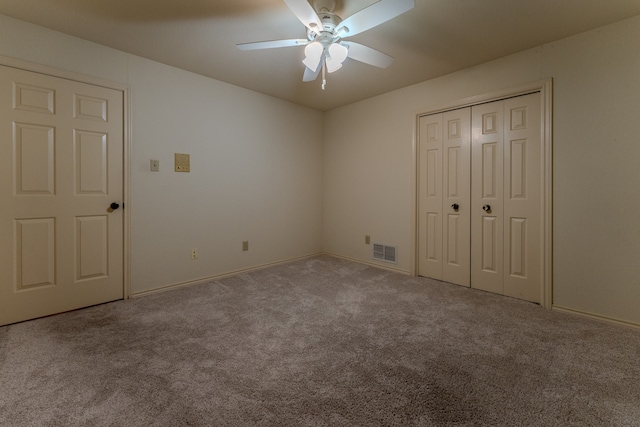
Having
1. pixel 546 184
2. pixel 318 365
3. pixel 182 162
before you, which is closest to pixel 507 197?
pixel 546 184

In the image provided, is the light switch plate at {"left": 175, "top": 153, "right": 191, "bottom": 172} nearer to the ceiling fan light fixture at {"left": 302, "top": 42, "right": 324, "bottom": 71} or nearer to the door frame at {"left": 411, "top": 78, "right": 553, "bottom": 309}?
the ceiling fan light fixture at {"left": 302, "top": 42, "right": 324, "bottom": 71}

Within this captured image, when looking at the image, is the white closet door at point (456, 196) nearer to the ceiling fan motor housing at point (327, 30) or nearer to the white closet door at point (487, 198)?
the white closet door at point (487, 198)

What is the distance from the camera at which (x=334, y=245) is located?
454cm

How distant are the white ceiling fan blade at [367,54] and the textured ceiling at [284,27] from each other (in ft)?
0.80

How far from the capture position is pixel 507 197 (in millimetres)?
2826

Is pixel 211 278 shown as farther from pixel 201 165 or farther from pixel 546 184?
pixel 546 184

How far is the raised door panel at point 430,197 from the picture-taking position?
3.33 m

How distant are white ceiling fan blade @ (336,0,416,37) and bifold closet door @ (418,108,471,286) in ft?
5.79

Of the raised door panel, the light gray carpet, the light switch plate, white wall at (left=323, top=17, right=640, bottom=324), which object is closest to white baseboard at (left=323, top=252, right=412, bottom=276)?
the raised door panel

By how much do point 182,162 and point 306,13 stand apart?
2.07 metres

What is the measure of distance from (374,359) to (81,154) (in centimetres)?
292

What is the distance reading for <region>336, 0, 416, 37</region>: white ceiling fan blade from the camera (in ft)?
5.09

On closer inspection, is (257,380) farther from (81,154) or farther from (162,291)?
(81,154)

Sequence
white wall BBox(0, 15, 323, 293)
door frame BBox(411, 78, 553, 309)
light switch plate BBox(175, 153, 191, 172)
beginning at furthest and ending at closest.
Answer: light switch plate BBox(175, 153, 191, 172) < white wall BBox(0, 15, 323, 293) < door frame BBox(411, 78, 553, 309)
